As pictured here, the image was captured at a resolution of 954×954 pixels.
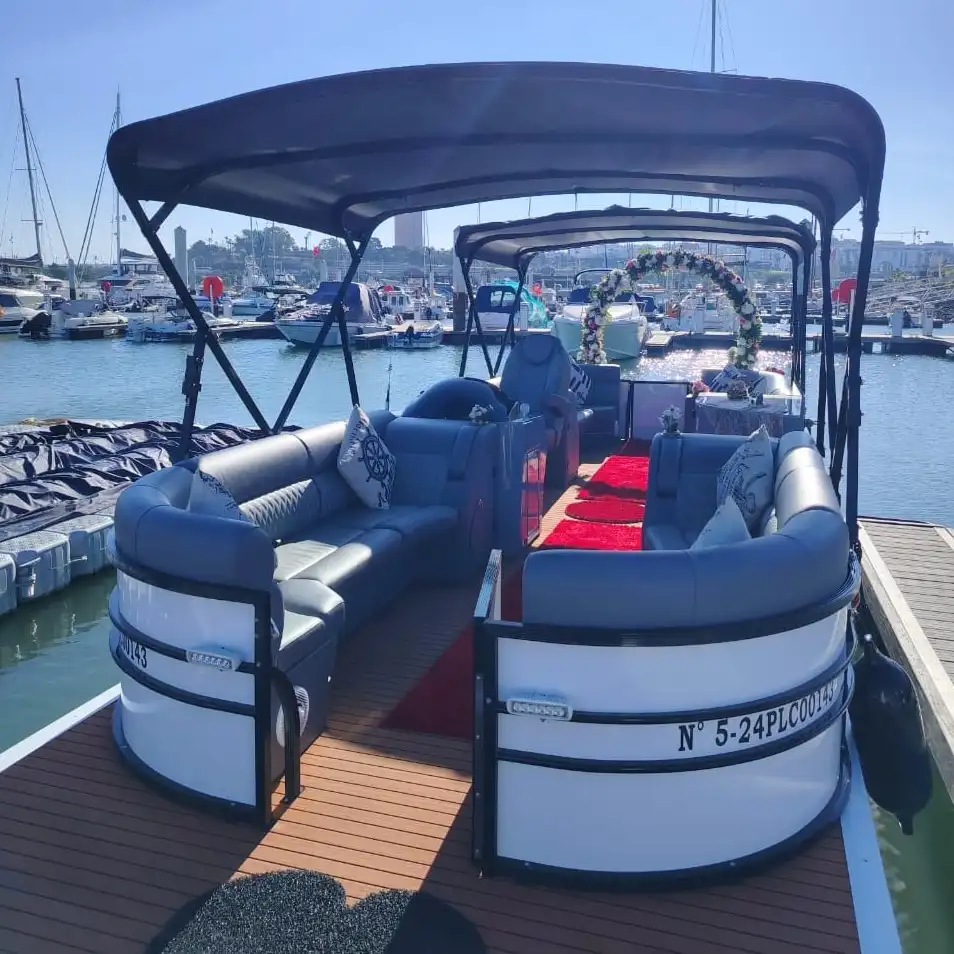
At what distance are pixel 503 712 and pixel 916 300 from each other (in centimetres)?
5712

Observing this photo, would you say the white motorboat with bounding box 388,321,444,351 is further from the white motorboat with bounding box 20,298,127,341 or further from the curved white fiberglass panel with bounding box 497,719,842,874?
the curved white fiberglass panel with bounding box 497,719,842,874

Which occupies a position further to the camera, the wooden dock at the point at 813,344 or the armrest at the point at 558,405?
the wooden dock at the point at 813,344

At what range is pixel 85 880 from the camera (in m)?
2.98

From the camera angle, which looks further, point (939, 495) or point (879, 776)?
point (939, 495)

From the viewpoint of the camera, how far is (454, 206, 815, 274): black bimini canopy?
7715 millimetres

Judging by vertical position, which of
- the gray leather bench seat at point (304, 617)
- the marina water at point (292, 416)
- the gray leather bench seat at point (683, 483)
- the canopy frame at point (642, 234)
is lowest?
the marina water at point (292, 416)

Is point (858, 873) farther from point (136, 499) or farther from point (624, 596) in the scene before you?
point (136, 499)

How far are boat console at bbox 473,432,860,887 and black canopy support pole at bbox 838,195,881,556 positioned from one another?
1094mm

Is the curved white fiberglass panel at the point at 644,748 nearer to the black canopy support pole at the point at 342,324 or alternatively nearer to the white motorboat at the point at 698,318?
the black canopy support pole at the point at 342,324

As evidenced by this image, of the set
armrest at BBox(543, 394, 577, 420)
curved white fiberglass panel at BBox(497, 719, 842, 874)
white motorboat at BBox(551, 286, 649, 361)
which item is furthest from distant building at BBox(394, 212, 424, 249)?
curved white fiberglass panel at BBox(497, 719, 842, 874)

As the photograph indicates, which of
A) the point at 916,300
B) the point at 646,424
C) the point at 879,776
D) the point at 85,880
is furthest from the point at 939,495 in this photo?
the point at 916,300

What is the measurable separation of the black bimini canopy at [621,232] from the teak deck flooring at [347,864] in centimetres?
534

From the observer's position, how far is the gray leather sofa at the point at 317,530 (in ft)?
10.5

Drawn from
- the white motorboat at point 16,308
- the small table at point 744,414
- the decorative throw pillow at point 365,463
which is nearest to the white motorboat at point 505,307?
the small table at point 744,414
